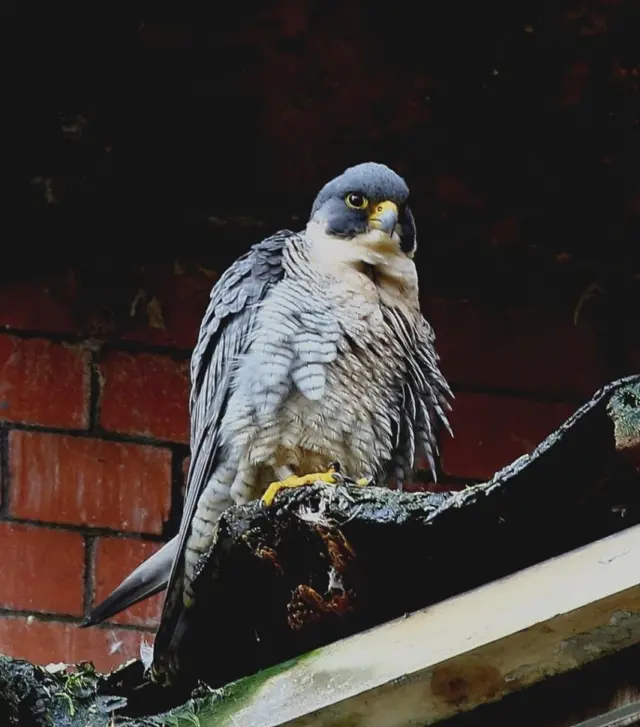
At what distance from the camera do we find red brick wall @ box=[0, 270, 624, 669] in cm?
242

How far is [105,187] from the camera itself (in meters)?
2.60

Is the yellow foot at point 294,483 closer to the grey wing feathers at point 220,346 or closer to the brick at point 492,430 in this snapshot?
the grey wing feathers at point 220,346

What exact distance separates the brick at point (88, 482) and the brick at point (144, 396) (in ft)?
0.14

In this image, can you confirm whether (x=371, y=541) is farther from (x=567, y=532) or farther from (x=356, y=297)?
(x=356, y=297)

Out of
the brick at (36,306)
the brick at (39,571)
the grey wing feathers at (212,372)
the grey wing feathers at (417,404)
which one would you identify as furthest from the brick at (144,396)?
the grey wing feathers at (417,404)

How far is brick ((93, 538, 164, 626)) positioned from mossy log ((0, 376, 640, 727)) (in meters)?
0.77

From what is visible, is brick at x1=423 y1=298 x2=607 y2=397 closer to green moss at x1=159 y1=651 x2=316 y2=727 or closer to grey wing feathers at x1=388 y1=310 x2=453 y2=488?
grey wing feathers at x1=388 y1=310 x2=453 y2=488

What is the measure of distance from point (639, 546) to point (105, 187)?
1.56 m

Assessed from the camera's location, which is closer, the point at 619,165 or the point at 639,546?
the point at 639,546

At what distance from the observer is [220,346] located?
7.21 ft

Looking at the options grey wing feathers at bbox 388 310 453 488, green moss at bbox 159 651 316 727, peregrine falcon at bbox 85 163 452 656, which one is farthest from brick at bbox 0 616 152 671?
green moss at bbox 159 651 316 727

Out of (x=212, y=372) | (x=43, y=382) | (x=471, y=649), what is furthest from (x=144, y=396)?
(x=471, y=649)

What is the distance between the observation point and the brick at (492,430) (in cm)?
264

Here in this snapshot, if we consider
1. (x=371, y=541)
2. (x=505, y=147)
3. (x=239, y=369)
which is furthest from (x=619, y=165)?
(x=371, y=541)
